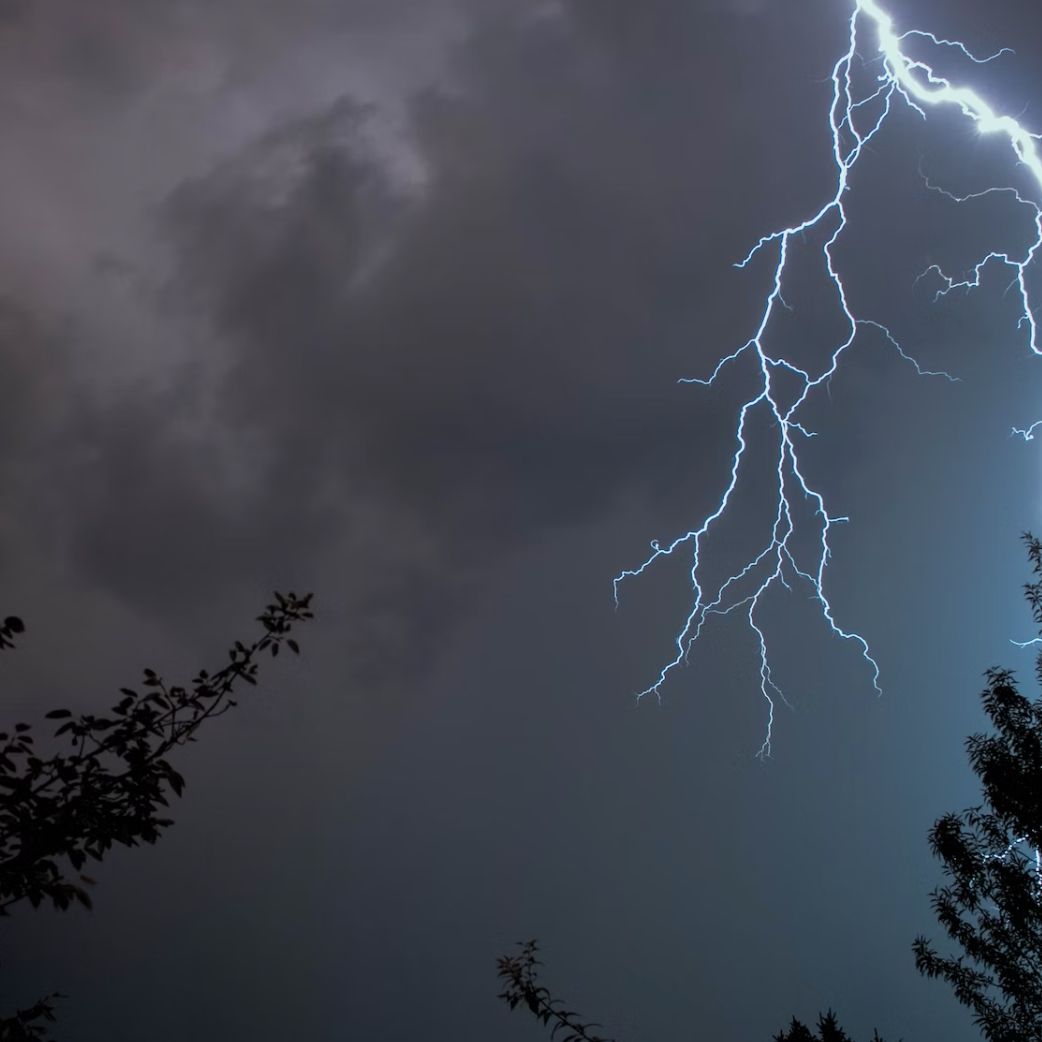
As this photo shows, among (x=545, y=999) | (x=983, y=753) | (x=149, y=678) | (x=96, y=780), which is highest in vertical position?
(x=983, y=753)

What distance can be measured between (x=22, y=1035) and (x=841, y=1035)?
944 cm

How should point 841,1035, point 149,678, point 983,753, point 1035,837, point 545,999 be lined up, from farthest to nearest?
point 841,1035
point 983,753
point 1035,837
point 545,999
point 149,678

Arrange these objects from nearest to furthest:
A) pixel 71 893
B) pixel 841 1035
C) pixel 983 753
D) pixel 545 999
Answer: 1. pixel 71 893
2. pixel 545 999
3. pixel 983 753
4. pixel 841 1035

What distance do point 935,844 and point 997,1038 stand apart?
56.1 inches

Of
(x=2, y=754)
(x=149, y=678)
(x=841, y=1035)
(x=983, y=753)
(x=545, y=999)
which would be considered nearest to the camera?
(x=2, y=754)

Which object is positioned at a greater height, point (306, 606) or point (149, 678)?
point (306, 606)

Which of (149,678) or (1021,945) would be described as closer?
(149,678)

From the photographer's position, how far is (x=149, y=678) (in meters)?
2.42

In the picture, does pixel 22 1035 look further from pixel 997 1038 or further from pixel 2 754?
pixel 997 1038

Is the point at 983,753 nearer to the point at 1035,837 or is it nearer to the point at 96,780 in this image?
the point at 1035,837

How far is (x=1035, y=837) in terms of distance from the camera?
5.65 meters

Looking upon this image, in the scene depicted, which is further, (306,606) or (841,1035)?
(841,1035)

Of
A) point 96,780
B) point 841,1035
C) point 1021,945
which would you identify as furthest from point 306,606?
point 841,1035

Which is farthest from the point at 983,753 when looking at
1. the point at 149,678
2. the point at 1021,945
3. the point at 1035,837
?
the point at 149,678
